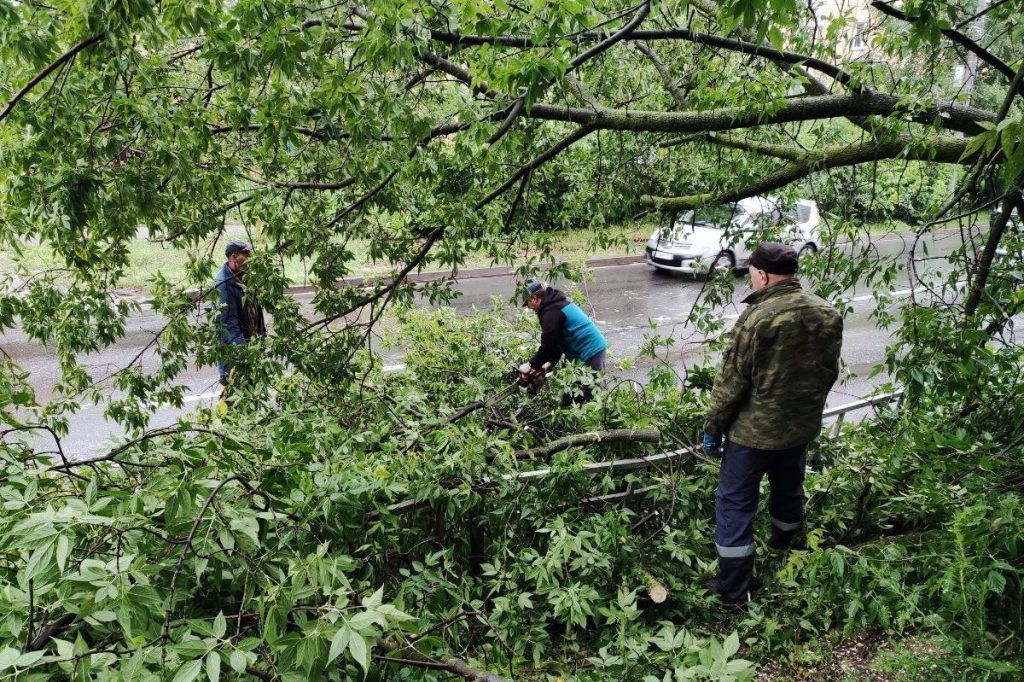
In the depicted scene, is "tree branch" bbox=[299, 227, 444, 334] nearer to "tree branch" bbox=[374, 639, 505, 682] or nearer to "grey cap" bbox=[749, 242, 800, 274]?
"grey cap" bbox=[749, 242, 800, 274]

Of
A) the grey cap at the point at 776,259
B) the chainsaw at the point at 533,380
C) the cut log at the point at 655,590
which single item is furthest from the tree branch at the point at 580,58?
the cut log at the point at 655,590

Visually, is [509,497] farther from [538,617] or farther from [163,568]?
[163,568]

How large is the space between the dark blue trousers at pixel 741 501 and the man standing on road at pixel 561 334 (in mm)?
1657

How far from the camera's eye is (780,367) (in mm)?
3748

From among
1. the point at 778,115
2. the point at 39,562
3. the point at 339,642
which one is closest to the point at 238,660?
the point at 339,642

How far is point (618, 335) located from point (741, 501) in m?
6.53

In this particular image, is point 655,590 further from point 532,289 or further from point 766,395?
point 532,289

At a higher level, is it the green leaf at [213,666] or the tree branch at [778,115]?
the tree branch at [778,115]

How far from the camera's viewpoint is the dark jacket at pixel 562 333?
5.62 m

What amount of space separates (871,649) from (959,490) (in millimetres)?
903

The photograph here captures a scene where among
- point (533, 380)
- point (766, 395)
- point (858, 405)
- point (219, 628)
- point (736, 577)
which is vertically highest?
point (219, 628)

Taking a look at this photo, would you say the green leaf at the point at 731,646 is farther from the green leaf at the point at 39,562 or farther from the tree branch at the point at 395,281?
the tree branch at the point at 395,281

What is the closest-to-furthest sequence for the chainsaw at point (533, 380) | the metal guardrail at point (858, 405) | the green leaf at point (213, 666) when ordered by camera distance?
the green leaf at point (213, 666) < the metal guardrail at point (858, 405) < the chainsaw at point (533, 380)

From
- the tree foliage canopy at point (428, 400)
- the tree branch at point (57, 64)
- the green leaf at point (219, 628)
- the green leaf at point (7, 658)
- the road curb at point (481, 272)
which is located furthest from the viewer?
the road curb at point (481, 272)
